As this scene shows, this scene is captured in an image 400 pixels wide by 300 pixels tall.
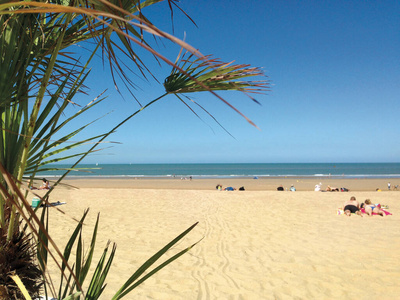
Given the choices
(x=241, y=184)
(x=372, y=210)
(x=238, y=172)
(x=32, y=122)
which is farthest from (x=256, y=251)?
(x=238, y=172)

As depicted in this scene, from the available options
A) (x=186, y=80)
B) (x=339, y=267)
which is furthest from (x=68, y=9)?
(x=339, y=267)

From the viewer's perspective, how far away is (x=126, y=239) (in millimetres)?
6164

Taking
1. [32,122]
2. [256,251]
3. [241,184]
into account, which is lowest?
[241,184]

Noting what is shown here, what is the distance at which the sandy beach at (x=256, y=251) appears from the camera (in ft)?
12.8

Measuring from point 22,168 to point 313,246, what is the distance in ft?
18.6

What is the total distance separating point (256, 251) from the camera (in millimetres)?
5438

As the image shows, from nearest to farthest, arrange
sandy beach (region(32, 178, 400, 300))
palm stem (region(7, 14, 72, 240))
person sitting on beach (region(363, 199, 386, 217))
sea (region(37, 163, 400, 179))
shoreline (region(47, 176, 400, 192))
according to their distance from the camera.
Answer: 1. palm stem (region(7, 14, 72, 240))
2. sandy beach (region(32, 178, 400, 300))
3. person sitting on beach (region(363, 199, 386, 217))
4. shoreline (region(47, 176, 400, 192))
5. sea (region(37, 163, 400, 179))

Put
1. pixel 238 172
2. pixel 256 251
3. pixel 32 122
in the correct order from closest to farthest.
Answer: pixel 32 122 → pixel 256 251 → pixel 238 172

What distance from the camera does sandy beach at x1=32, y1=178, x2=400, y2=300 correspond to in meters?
3.89

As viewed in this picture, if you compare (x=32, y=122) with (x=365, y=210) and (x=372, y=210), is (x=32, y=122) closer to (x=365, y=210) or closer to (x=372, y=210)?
(x=365, y=210)

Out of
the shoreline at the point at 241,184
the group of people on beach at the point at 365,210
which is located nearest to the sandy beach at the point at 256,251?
the group of people on beach at the point at 365,210

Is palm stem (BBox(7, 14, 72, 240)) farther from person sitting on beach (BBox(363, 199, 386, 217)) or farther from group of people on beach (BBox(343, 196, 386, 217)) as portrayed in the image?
person sitting on beach (BBox(363, 199, 386, 217))

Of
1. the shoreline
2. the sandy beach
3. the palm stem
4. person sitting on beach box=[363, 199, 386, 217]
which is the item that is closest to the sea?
the shoreline

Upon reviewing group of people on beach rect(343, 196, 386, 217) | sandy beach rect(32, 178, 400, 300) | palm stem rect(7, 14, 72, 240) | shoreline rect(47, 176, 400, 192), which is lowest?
shoreline rect(47, 176, 400, 192)
